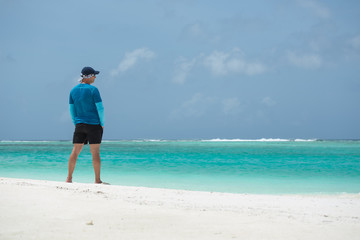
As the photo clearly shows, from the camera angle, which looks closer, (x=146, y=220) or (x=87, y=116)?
(x=146, y=220)

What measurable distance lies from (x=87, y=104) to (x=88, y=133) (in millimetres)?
426

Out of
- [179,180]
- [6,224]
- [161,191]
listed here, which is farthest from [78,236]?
[179,180]

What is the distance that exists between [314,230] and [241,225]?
1.87 ft

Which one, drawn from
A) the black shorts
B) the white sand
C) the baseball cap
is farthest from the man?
the white sand

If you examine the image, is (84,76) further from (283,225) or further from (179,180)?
(179,180)

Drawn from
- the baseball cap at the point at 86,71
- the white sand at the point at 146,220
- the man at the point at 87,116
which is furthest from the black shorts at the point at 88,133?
the white sand at the point at 146,220

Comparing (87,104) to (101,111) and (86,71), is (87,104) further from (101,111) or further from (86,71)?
(86,71)

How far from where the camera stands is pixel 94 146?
18.2ft

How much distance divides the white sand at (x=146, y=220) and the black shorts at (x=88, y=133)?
4.65 feet

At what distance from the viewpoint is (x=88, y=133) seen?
550 cm

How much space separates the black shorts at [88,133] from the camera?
5.50 metres

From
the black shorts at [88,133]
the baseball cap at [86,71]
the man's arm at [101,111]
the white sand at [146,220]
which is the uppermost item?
the baseball cap at [86,71]

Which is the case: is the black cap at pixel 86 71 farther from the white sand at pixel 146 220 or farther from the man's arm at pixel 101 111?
the white sand at pixel 146 220

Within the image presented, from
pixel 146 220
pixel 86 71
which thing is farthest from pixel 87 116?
pixel 146 220
